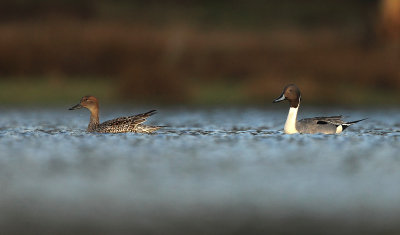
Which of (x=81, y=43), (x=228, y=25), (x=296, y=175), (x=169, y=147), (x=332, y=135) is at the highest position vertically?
(x=228, y=25)

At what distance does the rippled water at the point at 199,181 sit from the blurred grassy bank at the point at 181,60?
759 cm

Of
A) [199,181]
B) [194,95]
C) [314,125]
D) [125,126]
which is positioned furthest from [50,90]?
[199,181]

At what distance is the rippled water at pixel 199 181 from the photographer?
22.6ft

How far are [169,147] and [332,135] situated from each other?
2782mm

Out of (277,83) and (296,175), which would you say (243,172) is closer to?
(296,175)

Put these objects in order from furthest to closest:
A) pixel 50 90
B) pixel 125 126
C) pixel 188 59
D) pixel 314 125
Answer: pixel 188 59, pixel 50 90, pixel 125 126, pixel 314 125

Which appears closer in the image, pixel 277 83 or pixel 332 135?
pixel 332 135

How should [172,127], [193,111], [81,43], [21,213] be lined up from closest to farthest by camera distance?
[21,213], [172,127], [193,111], [81,43]

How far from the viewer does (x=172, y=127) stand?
48.4ft

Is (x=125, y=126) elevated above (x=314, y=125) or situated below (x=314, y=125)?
below

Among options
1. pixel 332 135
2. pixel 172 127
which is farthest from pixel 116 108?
pixel 332 135

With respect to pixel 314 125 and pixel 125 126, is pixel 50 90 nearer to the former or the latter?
pixel 125 126

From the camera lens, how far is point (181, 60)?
23.9 m

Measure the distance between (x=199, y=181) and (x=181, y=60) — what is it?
50.5ft
